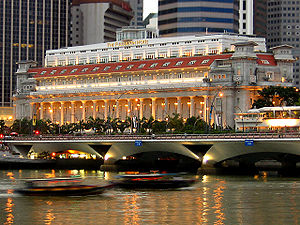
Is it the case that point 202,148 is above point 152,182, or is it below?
above

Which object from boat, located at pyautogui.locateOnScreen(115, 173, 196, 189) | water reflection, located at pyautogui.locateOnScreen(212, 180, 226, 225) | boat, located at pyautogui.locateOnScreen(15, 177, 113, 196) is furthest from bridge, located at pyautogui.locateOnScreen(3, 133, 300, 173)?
boat, located at pyautogui.locateOnScreen(15, 177, 113, 196)

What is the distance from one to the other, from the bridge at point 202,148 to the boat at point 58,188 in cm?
4260

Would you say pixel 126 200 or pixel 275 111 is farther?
pixel 275 111

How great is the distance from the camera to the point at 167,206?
107m

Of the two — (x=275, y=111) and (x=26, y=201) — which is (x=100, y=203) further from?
(x=275, y=111)

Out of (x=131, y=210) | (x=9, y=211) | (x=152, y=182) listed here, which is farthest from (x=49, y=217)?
(x=152, y=182)

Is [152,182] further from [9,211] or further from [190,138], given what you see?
[190,138]

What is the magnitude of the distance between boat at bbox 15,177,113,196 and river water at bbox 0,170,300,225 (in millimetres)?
1849

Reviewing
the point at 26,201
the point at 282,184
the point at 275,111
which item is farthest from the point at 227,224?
the point at 275,111

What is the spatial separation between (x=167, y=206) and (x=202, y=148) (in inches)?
2610

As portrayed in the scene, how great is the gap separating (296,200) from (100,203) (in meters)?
27.7

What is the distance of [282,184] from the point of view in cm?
13788

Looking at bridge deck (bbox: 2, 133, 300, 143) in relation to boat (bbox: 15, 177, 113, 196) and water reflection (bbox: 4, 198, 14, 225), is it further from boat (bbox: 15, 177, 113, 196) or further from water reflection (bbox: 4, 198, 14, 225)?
water reflection (bbox: 4, 198, 14, 225)

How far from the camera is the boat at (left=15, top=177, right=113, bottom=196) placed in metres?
120
